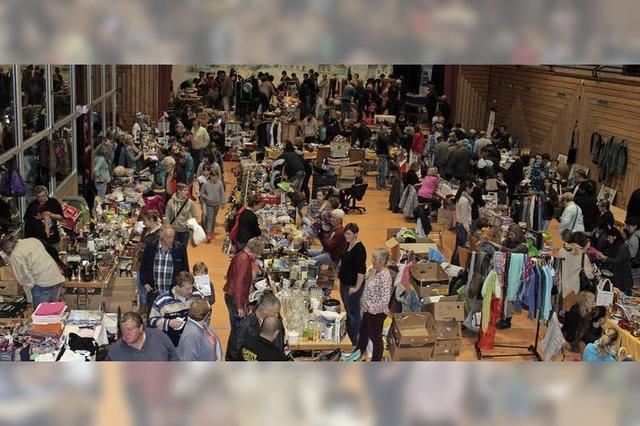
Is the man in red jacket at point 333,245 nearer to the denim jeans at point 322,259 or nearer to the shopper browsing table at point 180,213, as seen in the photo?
the denim jeans at point 322,259

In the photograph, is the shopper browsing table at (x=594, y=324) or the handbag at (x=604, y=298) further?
the handbag at (x=604, y=298)

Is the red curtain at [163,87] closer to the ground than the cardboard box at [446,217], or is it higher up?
higher up

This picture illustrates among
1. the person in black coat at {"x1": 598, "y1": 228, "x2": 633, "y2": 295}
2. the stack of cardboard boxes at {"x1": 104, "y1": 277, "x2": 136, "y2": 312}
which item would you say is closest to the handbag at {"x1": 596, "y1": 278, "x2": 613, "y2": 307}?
the person in black coat at {"x1": 598, "y1": 228, "x2": 633, "y2": 295}

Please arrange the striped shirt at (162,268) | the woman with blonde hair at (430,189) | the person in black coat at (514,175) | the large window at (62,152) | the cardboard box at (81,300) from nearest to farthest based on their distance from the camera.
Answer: the striped shirt at (162,268)
the cardboard box at (81,300)
the large window at (62,152)
the woman with blonde hair at (430,189)
the person in black coat at (514,175)

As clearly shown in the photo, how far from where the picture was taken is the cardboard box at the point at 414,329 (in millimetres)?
7375

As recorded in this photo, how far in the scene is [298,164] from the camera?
1426cm

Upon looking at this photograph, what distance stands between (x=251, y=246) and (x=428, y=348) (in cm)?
202

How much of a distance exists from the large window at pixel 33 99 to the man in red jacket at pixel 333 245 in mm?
4820

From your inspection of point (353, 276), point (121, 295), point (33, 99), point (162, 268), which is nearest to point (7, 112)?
point (33, 99)

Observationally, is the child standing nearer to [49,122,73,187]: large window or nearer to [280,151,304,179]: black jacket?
[280,151,304,179]: black jacket

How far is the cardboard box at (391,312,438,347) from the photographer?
7.38m

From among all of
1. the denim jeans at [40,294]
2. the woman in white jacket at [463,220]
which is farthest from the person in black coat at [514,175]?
the denim jeans at [40,294]

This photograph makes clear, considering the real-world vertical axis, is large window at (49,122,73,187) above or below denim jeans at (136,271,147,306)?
above

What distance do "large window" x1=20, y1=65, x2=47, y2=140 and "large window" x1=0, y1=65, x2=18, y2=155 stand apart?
542mm
